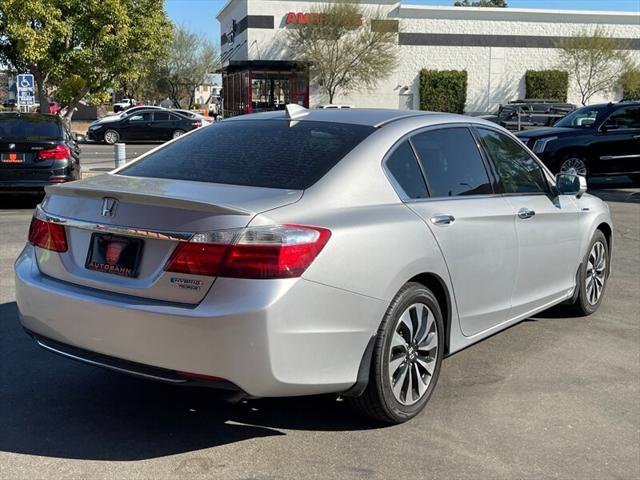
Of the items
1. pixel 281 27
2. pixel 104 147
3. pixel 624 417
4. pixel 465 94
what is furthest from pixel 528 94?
pixel 624 417

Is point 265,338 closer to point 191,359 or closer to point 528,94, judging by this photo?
point 191,359

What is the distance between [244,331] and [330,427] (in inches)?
41.3

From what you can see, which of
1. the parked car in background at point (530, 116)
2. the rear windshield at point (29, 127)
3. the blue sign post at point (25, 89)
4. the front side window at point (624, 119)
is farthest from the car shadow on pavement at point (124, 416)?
the parked car in background at point (530, 116)

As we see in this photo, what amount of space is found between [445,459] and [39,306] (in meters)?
2.18

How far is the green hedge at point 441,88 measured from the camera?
4650 cm

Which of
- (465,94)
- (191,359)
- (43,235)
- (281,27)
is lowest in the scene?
(191,359)

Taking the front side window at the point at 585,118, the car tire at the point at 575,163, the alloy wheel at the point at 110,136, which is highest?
the front side window at the point at 585,118

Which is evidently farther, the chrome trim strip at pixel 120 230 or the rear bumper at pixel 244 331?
the chrome trim strip at pixel 120 230

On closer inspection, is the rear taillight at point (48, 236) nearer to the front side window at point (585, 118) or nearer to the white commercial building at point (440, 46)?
the front side window at point (585, 118)

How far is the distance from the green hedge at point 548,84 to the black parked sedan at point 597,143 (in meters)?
32.8

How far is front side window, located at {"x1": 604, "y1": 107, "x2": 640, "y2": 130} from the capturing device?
1537cm

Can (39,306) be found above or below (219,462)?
above

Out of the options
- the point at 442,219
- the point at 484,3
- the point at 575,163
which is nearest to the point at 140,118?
the point at 575,163

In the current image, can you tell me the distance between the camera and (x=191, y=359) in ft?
10.8
